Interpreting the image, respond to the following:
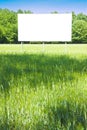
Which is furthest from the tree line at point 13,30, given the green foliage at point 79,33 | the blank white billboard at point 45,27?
the blank white billboard at point 45,27

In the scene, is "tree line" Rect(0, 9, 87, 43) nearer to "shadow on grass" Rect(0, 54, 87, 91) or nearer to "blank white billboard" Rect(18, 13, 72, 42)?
"blank white billboard" Rect(18, 13, 72, 42)

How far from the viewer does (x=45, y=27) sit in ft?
84.9

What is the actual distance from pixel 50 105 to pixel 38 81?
1745 millimetres

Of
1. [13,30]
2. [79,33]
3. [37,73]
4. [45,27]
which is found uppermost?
[45,27]

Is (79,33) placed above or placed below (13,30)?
below

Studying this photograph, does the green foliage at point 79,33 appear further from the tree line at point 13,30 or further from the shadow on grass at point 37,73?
the shadow on grass at point 37,73

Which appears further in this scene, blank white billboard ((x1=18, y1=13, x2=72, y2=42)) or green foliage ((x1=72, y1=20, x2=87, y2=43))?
green foliage ((x1=72, y1=20, x2=87, y2=43))

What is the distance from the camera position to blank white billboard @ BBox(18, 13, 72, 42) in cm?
2550

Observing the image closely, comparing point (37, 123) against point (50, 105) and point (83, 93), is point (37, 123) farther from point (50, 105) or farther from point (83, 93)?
point (83, 93)

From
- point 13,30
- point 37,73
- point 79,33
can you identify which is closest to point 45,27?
point 37,73

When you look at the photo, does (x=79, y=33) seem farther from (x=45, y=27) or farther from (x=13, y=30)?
(x=45, y=27)

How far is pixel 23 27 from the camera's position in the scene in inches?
1031

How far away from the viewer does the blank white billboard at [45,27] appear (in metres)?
25.5

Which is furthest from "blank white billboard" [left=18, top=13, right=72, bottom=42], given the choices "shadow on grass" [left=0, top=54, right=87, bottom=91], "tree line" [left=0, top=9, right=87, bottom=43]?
"tree line" [left=0, top=9, right=87, bottom=43]
